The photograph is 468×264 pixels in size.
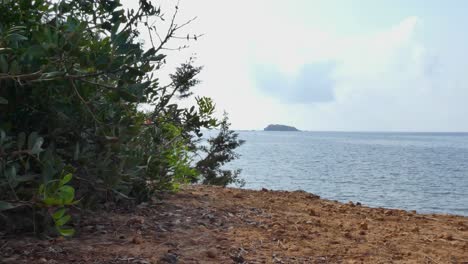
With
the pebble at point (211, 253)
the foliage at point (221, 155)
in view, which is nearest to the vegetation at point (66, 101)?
the pebble at point (211, 253)

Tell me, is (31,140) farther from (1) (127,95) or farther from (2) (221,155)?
(2) (221,155)

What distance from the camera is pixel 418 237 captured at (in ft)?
13.3

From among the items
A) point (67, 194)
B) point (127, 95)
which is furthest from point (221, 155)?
point (67, 194)

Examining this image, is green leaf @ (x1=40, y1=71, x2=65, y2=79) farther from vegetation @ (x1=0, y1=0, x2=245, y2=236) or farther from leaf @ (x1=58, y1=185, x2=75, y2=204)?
leaf @ (x1=58, y1=185, x2=75, y2=204)

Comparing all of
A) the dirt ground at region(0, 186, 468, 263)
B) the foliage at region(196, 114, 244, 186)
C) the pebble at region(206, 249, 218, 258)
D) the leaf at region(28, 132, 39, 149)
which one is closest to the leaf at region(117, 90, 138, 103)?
the leaf at region(28, 132, 39, 149)

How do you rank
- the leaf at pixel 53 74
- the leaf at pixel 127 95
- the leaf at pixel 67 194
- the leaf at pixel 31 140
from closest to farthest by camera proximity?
1. the leaf at pixel 67 194
2. the leaf at pixel 53 74
3. the leaf at pixel 31 140
4. the leaf at pixel 127 95

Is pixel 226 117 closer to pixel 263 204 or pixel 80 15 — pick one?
pixel 263 204

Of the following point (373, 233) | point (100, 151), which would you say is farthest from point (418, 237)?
point (100, 151)

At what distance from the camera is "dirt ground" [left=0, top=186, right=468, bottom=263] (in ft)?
9.24

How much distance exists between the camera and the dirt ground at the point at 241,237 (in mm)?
A: 2816

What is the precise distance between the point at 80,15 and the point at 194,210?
2.00 meters

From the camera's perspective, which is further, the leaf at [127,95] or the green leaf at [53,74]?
the leaf at [127,95]

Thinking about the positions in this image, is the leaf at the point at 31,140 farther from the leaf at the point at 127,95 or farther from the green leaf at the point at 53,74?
the leaf at the point at 127,95

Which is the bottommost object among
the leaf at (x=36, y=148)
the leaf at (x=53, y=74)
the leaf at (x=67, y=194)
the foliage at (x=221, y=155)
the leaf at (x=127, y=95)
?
the foliage at (x=221, y=155)
